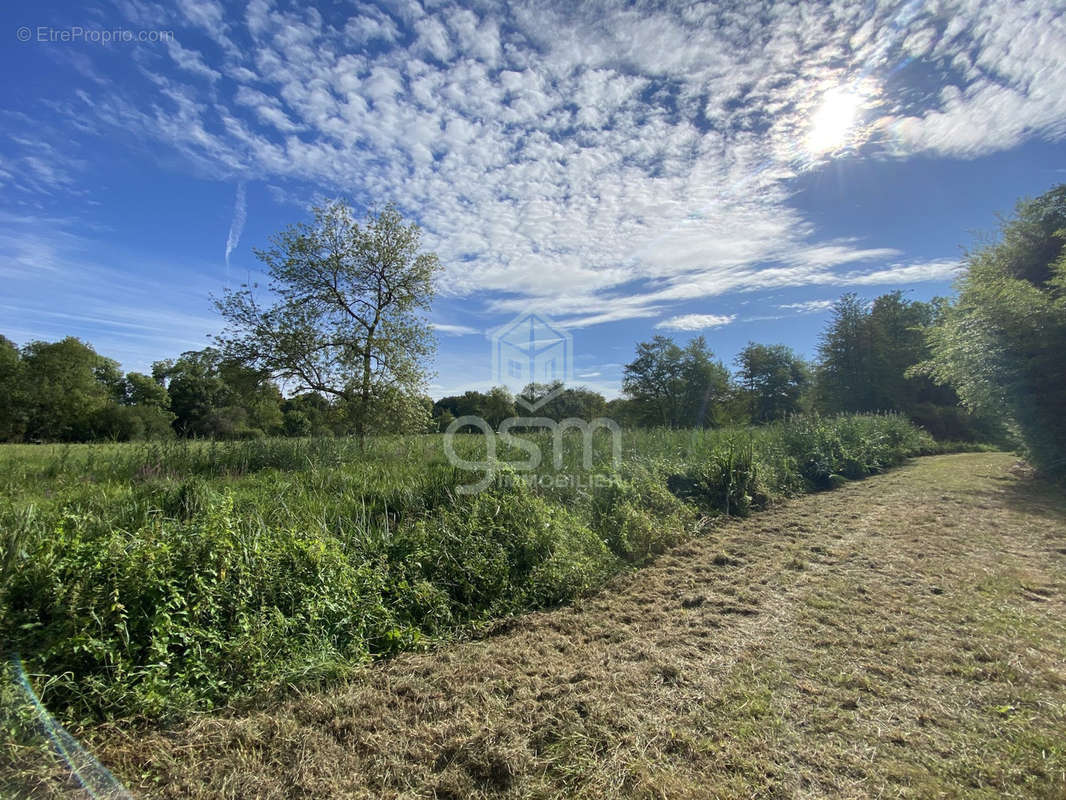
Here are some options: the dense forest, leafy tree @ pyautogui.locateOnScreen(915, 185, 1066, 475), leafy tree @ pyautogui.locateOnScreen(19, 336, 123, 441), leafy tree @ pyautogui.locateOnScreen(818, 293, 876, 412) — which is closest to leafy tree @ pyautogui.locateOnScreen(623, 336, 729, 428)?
the dense forest

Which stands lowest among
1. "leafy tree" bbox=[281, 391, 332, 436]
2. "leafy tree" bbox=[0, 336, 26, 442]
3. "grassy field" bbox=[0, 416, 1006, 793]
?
"grassy field" bbox=[0, 416, 1006, 793]

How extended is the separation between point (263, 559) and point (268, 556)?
5cm

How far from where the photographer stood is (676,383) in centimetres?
3706

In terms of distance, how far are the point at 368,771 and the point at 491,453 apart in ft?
13.9

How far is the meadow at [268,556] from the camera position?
2000 mm

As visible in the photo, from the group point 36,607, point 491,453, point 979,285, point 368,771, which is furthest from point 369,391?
point 979,285

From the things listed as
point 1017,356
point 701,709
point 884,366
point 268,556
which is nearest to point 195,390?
point 268,556

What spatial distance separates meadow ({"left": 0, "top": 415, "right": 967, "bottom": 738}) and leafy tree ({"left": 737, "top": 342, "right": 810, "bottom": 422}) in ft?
A: 104

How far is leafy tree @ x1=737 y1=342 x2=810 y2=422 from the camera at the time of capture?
33.1 metres

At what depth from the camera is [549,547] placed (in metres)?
3.78

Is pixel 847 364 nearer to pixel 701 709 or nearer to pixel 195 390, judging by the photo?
pixel 701 709

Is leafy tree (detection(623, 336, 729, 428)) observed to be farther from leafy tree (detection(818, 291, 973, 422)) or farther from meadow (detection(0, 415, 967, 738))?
meadow (detection(0, 415, 967, 738))

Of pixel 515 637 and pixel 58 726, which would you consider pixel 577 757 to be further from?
pixel 58 726

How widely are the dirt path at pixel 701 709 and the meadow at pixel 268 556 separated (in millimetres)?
250
